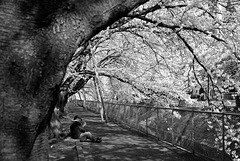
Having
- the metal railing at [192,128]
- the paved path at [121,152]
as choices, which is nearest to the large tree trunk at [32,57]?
the paved path at [121,152]

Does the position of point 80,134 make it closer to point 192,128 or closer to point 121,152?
point 121,152

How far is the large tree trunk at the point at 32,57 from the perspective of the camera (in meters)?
2.03

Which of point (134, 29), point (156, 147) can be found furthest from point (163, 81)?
point (134, 29)

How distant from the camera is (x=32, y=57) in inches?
81.4

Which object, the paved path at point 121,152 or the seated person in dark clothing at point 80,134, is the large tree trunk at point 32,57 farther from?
the seated person in dark clothing at point 80,134

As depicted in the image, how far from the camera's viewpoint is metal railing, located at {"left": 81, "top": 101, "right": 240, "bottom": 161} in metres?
7.75

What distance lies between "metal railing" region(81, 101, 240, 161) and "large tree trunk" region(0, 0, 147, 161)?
6.20 meters

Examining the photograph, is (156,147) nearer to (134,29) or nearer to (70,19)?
(134,29)

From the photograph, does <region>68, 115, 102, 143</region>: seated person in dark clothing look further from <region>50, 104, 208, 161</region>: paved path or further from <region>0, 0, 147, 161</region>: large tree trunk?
<region>0, 0, 147, 161</region>: large tree trunk

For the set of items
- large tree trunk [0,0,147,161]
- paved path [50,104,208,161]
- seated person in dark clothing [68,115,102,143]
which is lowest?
paved path [50,104,208,161]

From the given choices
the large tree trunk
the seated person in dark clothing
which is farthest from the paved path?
the large tree trunk

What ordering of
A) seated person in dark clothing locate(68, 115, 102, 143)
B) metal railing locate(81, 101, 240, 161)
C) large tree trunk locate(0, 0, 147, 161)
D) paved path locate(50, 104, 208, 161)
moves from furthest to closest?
seated person in dark clothing locate(68, 115, 102, 143), paved path locate(50, 104, 208, 161), metal railing locate(81, 101, 240, 161), large tree trunk locate(0, 0, 147, 161)

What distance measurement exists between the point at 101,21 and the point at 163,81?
12685 mm

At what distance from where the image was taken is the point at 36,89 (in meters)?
2.12
